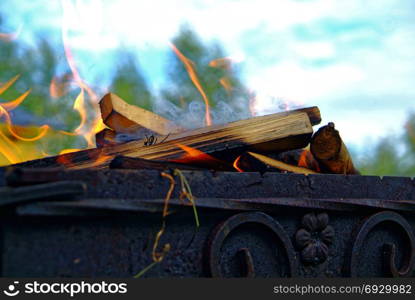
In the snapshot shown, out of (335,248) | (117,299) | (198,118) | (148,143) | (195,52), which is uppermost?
(195,52)

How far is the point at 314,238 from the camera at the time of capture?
3.55m

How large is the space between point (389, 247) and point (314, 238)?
63 centimetres

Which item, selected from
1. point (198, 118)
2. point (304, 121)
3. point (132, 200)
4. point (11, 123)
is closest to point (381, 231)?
point (304, 121)

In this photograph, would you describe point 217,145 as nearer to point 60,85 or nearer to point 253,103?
point 253,103

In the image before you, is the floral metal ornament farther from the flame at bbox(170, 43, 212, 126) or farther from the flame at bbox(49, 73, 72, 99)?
the flame at bbox(49, 73, 72, 99)

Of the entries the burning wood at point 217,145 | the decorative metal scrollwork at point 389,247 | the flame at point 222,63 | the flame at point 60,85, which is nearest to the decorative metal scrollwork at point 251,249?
the burning wood at point 217,145

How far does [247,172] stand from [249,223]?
274mm

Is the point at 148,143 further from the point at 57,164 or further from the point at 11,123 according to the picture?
the point at 11,123

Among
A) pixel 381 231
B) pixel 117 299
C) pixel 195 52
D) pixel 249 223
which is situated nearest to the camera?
pixel 117 299

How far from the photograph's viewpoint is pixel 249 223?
10.8 feet

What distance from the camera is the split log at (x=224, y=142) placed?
139 inches

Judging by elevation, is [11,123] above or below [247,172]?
above
